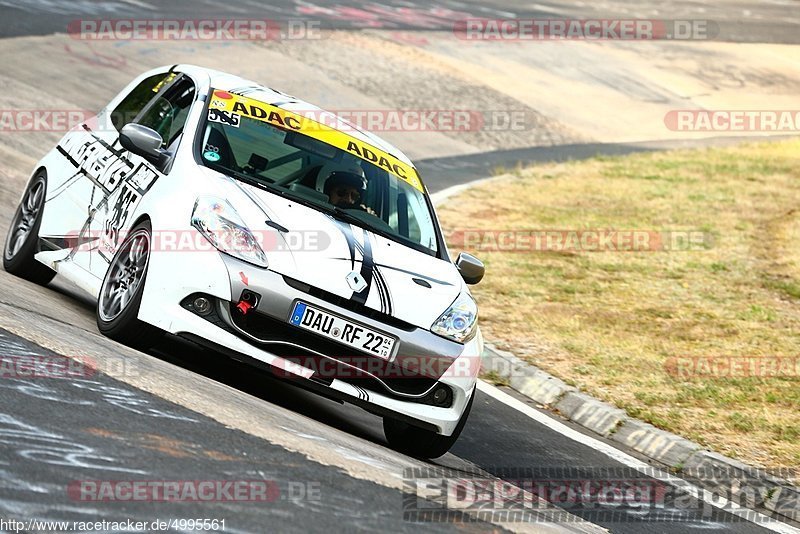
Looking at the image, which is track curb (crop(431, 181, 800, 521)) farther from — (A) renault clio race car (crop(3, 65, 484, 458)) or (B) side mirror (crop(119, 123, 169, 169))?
(B) side mirror (crop(119, 123, 169, 169))

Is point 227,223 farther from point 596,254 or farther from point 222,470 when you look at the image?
point 596,254

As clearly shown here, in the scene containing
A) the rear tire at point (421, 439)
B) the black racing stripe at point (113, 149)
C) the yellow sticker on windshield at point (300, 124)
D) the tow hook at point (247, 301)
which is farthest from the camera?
the yellow sticker on windshield at point (300, 124)

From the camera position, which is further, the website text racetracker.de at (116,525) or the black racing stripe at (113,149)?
the black racing stripe at (113,149)

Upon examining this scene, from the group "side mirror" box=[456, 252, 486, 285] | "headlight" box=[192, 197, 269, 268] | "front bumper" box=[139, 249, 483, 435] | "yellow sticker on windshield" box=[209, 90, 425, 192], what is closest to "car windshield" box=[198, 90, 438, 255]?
"yellow sticker on windshield" box=[209, 90, 425, 192]

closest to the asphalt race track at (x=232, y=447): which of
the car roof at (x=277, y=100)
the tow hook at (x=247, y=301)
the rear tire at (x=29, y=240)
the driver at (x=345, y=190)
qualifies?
the rear tire at (x=29, y=240)

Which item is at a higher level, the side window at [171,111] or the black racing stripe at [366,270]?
the side window at [171,111]

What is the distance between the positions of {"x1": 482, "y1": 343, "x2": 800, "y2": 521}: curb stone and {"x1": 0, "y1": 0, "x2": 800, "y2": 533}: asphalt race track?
23 centimetres

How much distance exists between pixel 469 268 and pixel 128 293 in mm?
2223

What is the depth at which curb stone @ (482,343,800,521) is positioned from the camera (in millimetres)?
7918

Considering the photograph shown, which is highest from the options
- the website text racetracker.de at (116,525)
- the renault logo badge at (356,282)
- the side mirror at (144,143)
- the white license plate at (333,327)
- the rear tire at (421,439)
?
the side mirror at (144,143)

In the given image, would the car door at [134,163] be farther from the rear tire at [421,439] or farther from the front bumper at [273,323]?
the rear tire at [421,439]

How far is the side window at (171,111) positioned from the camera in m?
8.33

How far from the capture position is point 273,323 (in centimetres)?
690

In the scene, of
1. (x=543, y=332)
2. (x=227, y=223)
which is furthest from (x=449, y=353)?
(x=543, y=332)
